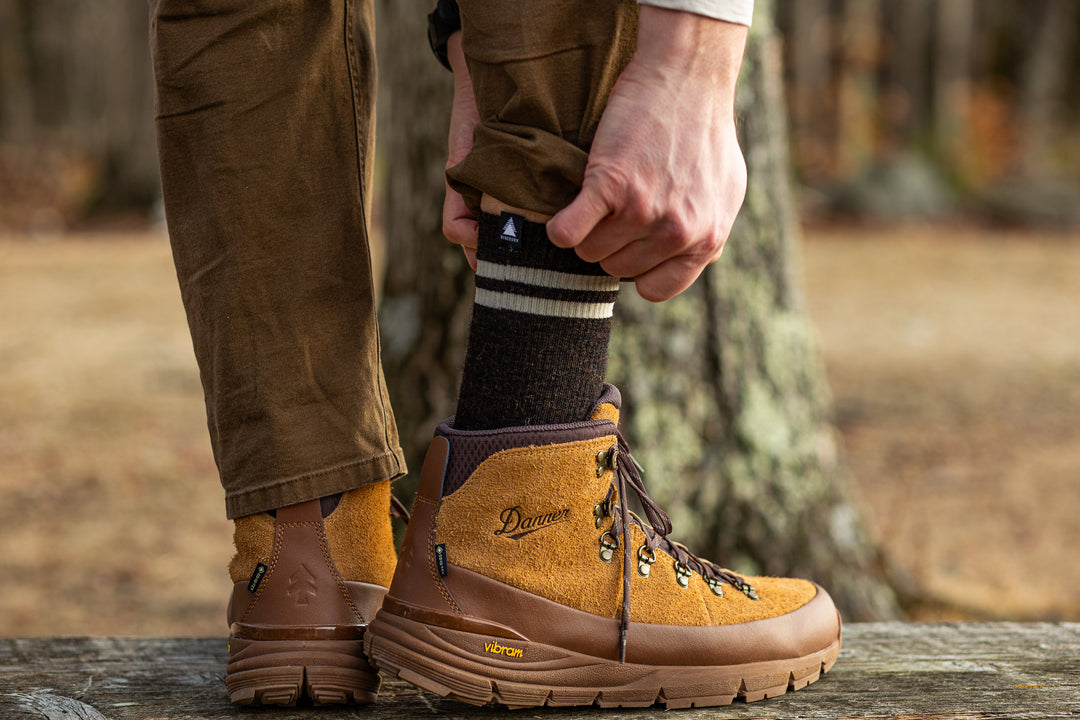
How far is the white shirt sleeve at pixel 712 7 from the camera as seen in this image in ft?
3.67

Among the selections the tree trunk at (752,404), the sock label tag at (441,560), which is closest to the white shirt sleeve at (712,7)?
the sock label tag at (441,560)

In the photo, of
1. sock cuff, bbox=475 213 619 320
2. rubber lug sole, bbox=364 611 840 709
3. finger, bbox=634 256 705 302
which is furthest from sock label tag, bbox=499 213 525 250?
rubber lug sole, bbox=364 611 840 709

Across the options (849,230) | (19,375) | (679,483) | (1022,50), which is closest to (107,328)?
(19,375)

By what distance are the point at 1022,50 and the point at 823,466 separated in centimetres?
1991

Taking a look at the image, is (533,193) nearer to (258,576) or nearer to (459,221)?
(459,221)

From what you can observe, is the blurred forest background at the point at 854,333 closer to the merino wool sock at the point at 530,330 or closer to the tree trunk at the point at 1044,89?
the tree trunk at the point at 1044,89

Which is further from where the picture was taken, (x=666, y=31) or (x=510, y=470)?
(x=510, y=470)

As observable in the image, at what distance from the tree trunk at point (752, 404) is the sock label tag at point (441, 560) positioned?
3.54 ft

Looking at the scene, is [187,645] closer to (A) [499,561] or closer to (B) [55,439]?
(A) [499,561]

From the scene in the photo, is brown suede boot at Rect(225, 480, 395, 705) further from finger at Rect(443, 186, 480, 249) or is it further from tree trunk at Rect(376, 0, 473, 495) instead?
tree trunk at Rect(376, 0, 473, 495)

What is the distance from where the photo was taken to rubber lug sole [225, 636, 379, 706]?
1.30 m

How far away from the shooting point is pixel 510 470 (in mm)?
1295

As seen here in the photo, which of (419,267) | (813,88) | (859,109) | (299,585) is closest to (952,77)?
(859,109)

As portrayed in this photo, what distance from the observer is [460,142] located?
4.70 feet
